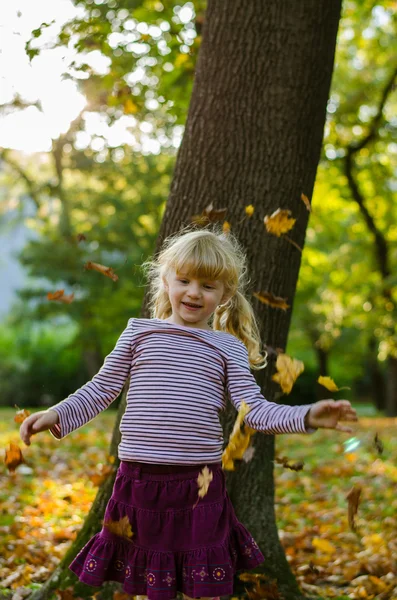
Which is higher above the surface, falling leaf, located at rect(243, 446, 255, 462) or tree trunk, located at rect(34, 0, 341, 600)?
tree trunk, located at rect(34, 0, 341, 600)

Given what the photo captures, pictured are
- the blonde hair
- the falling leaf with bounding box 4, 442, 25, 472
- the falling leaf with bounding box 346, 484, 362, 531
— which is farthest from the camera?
the falling leaf with bounding box 4, 442, 25, 472

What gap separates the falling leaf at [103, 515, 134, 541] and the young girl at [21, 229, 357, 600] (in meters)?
0.01

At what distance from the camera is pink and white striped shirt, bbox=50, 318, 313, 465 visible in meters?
2.72

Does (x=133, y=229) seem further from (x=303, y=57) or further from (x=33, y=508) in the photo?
(x=303, y=57)

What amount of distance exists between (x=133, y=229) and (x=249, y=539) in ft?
43.7

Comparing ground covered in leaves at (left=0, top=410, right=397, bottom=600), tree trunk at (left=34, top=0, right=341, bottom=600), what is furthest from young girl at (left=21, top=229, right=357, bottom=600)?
tree trunk at (left=34, top=0, right=341, bottom=600)

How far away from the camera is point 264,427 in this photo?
8.59 feet

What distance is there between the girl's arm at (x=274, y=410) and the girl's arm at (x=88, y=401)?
423 mm

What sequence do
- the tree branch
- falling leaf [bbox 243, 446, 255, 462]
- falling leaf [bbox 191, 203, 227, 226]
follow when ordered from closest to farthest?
falling leaf [bbox 191, 203, 227, 226] < falling leaf [bbox 243, 446, 255, 462] < the tree branch

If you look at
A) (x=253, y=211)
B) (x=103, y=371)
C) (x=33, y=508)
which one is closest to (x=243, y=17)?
(x=253, y=211)

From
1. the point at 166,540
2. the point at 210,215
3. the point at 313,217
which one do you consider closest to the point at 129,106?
the point at 210,215

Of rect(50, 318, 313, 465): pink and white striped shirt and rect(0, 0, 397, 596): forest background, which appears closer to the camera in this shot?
rect(50, 318, 313, 465): pink and white striped shirt

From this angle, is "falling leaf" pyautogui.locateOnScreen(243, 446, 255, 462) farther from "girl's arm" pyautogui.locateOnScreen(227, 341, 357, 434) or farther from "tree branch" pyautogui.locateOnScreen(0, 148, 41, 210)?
"tree branch" pyautogui.locateOnScreen(0, 148, 41, 210)

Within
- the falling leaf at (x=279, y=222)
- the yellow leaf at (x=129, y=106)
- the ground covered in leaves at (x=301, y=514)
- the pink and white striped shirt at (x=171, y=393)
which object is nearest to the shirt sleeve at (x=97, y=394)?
the pink and white striped shirt at (x=171, y=393)
